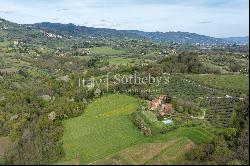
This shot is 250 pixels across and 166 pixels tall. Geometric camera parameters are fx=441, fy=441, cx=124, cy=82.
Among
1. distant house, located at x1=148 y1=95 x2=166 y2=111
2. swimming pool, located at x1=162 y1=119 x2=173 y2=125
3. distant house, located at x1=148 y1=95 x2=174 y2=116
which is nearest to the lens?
swimming pool, located at x1=162 y1=119 x2=173 y2=125

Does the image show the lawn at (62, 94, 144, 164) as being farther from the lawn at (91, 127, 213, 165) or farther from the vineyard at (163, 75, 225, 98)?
the vineyard at (163, 75, 225, 98)

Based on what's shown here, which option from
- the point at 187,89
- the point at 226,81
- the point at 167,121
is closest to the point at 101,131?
the point at 167,121

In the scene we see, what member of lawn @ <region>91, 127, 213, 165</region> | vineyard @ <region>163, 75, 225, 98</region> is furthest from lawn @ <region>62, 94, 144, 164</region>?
vineyard @ <region>163, 75, 225, 98</region>

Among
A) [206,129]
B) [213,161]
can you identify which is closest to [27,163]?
[213,161]

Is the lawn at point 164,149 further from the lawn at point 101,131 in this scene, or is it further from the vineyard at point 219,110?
the vineyard at point 219,110

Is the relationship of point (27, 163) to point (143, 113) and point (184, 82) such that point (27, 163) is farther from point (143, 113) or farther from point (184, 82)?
point (184, 82)

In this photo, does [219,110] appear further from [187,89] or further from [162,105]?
[187,89]
